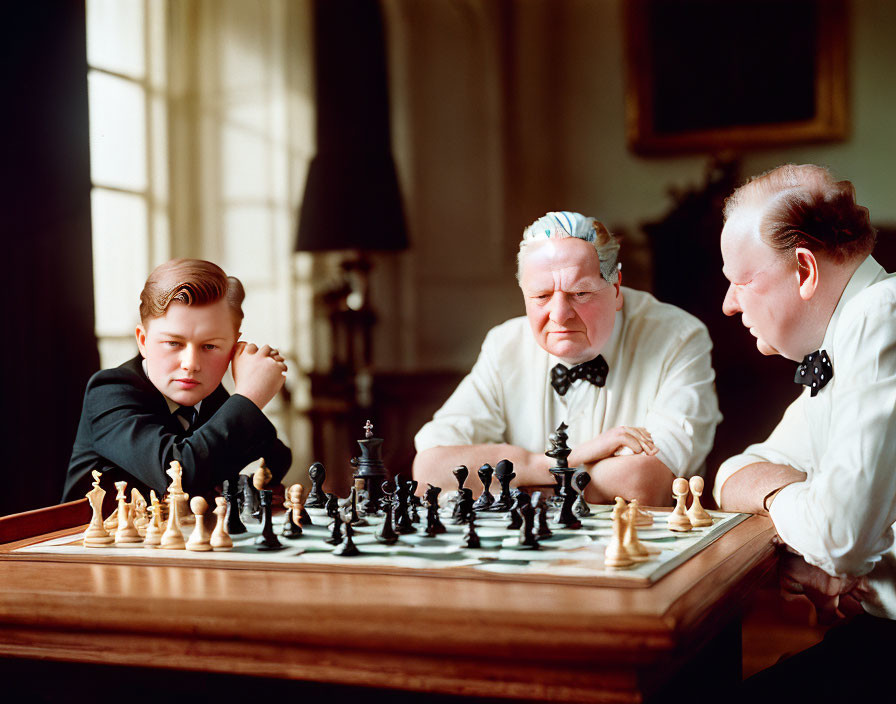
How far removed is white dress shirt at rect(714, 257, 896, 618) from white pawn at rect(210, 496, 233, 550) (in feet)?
3.18

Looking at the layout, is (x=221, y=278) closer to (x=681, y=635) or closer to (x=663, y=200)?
Result: (x=681, y=635)

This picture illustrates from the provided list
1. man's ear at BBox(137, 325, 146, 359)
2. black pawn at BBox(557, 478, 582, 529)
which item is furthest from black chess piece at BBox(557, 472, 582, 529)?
man's ear at BBox(137, 325, 146, 359)

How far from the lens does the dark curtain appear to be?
3309mm

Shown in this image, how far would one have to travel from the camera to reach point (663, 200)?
368 cm

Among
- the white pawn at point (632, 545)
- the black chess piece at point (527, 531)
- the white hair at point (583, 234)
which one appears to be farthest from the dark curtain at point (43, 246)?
the white pawn at point (632, 545)

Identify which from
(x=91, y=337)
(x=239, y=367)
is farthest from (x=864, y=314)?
(x=91, y=337)

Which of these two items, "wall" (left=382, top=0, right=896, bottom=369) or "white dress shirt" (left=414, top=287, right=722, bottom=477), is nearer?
"white dress shirt" (left=414, top=287, right=722, bottom=477)

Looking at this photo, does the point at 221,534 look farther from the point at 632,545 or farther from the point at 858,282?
the point at 858,282

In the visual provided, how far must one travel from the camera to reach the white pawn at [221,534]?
1667 millimetres

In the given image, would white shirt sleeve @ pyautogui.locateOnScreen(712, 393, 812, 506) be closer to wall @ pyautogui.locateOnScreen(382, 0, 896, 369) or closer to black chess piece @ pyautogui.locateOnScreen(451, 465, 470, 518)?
black chess piece @ pyautogui.locateOnScreen(451, 465, 470, 518)

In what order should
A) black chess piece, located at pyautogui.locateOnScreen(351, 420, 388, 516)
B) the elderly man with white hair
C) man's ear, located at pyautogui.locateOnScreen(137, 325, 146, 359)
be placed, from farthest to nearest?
1. the elderly man with white hair
2. man's ear, located at pyautogui.locateOnScreen(137, 325, 146, 359)
3. black chess piece, located at pyautogui.locateOnScreen(351, 420, 388, 516)

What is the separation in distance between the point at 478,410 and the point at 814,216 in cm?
122

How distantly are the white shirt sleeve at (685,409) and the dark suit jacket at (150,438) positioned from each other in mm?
984

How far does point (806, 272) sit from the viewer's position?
1.81 meters
